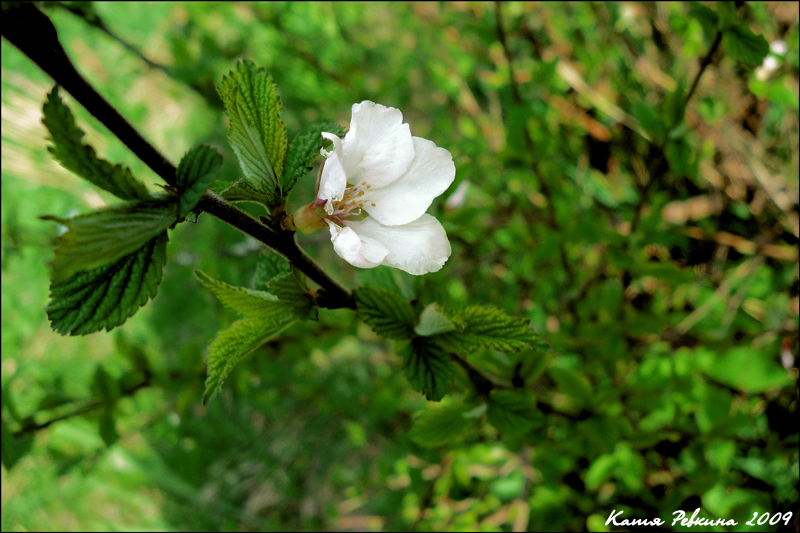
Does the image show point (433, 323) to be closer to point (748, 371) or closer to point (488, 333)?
point (488, 333)

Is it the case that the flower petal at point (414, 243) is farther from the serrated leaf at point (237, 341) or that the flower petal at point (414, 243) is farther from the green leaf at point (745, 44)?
the green leaf at point (745, 44)

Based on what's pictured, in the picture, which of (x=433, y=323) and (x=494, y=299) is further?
(x=494, y=299)

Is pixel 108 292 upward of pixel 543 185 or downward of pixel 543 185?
upward

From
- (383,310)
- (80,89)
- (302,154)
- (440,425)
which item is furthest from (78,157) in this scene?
(440,425)

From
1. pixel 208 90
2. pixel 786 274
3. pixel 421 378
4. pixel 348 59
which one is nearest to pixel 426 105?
pixel 348 59

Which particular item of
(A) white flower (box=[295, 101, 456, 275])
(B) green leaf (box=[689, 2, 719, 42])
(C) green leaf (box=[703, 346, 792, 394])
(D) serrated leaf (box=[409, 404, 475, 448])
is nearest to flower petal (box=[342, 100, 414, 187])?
Answer: (A) white flower (box=[295, 101, 456, 275])
